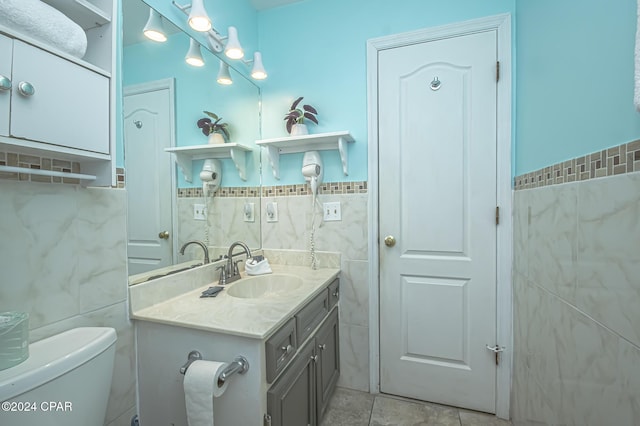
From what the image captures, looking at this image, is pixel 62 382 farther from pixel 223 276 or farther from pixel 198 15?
pixel 198 15

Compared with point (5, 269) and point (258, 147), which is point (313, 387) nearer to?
point (5, 269)

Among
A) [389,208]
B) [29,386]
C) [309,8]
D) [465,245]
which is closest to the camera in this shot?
[29,386]

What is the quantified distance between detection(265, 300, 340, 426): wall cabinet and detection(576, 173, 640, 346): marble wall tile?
3.22 ft

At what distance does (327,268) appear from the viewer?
182 cm

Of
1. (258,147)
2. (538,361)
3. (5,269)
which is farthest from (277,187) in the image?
(538,361)

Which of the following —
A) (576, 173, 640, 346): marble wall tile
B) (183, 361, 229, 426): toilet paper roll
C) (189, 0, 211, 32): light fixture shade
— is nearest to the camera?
(576, 173, 640, 346): marble wall tile

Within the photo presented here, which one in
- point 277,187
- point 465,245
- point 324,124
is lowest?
point 465,245

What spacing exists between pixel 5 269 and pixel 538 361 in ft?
5.98

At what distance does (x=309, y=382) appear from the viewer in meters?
1.28

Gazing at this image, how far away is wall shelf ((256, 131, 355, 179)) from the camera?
65.5 inches

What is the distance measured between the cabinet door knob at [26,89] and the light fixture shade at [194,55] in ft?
2.98

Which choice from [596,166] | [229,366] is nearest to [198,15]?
[229,366]

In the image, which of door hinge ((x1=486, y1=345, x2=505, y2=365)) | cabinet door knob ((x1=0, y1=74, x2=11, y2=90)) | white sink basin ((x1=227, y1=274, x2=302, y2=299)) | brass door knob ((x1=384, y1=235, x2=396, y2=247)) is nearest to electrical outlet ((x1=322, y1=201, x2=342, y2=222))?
brass door knob ((x1=384, y1=235, x2=396, y2=247))

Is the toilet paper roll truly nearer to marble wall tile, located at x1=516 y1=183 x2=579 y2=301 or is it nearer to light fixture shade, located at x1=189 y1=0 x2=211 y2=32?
marble wall tile, located at x1=516 y1=183 x2=579 y2=301
